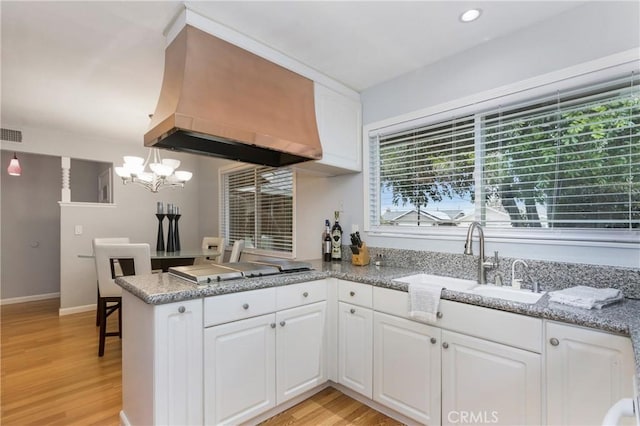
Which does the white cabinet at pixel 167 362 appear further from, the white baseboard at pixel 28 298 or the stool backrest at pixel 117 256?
the white baseboard at pixel 28 298

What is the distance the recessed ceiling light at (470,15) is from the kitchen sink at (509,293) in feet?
5.23

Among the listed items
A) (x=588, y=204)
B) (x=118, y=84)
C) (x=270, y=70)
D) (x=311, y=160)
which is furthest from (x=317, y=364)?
(x=118, y=84)

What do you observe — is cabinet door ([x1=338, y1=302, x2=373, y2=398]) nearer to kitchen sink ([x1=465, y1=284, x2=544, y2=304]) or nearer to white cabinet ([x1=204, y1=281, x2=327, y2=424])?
white cabinet ([x1=204, y1=281, x2=327, y2=424])

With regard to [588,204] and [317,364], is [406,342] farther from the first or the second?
[588,204]

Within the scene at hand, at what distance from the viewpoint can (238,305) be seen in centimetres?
180

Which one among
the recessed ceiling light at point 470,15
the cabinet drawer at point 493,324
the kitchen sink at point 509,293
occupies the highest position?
the recessed ceiling light at point 470,15

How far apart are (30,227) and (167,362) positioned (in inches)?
203

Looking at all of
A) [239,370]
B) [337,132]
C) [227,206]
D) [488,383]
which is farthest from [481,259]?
[227,206]

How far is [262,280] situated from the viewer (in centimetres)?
192

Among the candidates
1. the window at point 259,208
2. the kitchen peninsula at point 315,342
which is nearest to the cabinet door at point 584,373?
the kitchen peninsula at point 315,342

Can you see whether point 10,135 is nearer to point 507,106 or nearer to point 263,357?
point 263,357

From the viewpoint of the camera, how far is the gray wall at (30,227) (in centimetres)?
482

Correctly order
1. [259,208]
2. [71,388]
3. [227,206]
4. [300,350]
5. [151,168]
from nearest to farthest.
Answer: [300,350] → [71,388] → [151,168] → [259,208] → [227,206]

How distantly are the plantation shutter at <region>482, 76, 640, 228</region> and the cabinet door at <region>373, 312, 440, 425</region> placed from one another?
0.91 metres
